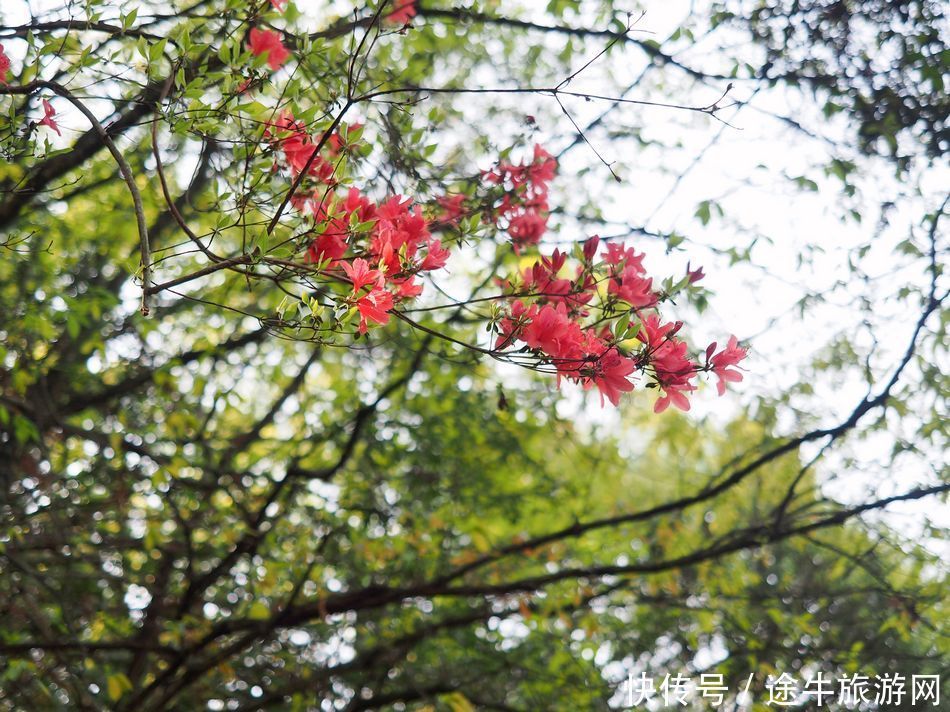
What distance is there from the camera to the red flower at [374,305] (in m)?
1.38

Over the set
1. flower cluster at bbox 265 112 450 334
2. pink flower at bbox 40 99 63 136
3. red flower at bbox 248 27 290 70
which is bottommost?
flower cluster at bbox 265 112 450 334

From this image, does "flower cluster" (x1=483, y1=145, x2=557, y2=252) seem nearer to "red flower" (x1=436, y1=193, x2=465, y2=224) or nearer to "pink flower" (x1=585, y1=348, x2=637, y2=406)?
"red flower" (x1=436, y1=193, x2=465, y2=224)

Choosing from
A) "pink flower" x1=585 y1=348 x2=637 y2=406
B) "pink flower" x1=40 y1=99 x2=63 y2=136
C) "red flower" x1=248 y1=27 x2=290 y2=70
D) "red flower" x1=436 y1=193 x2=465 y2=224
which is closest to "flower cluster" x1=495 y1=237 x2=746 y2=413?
"pink flower" x1=585 y1=348 x2=637 y2=406

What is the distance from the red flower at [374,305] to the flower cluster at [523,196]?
988 mm

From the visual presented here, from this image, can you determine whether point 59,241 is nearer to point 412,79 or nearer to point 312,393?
point 312,393

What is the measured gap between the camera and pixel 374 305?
4.54 feet

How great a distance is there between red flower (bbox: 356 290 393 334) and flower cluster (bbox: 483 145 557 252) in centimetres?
99

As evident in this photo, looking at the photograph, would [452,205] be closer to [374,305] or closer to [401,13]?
[401,13]

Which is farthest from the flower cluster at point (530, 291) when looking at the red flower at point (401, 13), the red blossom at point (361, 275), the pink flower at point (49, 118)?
the red flower at point (401, 13)

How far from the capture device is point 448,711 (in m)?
3.64

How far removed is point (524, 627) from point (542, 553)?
345mm

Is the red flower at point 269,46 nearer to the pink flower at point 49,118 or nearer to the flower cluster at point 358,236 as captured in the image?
the flower cluster at point 358,236

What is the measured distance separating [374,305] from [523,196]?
1098 millimetres

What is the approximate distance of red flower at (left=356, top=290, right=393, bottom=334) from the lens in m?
1.38
